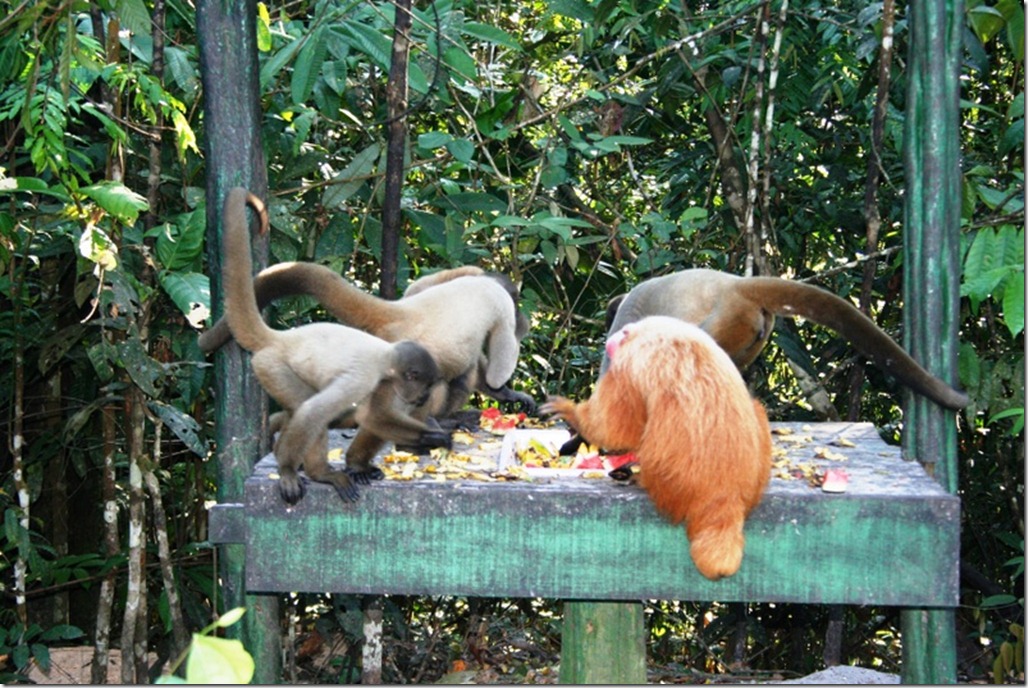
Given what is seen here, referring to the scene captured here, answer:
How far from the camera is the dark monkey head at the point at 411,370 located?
3.40 metres

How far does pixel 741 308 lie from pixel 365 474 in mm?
1826

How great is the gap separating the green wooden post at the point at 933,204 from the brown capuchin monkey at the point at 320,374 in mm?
1368

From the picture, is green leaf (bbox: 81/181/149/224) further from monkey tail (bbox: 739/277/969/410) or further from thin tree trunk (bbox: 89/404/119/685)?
monkey tail (bbox: 739/277/969/410)

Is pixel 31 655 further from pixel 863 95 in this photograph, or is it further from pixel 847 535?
pixel 863 95

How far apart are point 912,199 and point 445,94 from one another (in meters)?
2.35

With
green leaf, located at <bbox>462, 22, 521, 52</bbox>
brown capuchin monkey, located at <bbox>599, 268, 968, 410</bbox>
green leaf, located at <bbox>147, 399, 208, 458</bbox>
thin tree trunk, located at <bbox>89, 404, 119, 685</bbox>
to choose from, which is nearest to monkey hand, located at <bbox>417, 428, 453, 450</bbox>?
brown capuchin monkey, located at <bbox>599, 268, 968, 410</bbox>

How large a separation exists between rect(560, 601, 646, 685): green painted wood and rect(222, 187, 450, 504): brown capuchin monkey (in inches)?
25.6

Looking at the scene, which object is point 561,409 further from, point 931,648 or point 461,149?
point 461,149

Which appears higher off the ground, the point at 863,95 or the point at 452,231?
the point at 863,95

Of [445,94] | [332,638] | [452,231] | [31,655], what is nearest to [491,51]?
[445,94]

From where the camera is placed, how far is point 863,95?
534cm

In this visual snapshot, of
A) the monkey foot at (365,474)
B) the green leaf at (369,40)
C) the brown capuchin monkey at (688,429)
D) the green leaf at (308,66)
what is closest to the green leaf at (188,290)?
the green leaf at (308,66)

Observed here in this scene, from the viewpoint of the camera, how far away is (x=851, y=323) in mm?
3771

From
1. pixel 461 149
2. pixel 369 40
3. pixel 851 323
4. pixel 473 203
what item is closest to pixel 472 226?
pixel 473 203
